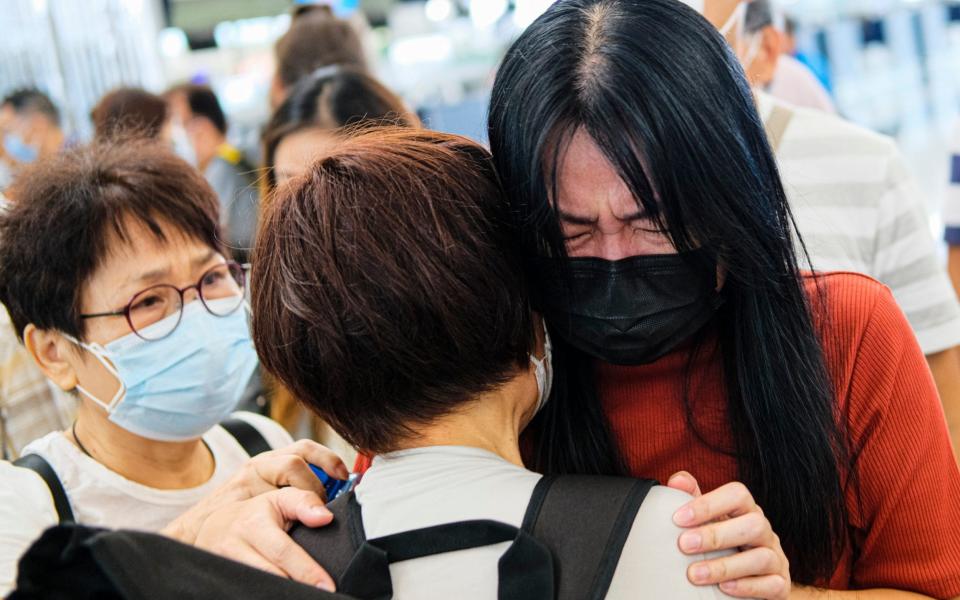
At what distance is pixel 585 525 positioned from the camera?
1091mm

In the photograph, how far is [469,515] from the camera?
1.14m

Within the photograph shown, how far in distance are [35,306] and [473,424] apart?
115 centimetres

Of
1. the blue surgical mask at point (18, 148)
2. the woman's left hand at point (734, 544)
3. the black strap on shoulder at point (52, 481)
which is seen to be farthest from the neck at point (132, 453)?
the blue surgical mask at point (18, 148)

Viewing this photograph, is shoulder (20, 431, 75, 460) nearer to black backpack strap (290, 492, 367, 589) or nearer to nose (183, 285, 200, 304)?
nose (183, 285, 200, 304)

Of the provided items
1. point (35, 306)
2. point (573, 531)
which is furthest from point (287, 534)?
point (35, 306)

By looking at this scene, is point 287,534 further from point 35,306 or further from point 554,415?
point 35,306

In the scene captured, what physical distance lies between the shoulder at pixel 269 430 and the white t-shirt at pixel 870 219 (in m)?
1.25

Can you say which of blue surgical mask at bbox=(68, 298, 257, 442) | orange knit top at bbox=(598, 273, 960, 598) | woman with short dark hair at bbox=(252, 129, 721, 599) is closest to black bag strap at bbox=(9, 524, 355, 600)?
woman with short dark hair at bbox=(252, 129, 721, 599)

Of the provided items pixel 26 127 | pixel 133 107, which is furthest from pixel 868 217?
pixel 26 127

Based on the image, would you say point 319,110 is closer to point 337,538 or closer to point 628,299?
point 628,299

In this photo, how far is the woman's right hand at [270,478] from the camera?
5.17ft

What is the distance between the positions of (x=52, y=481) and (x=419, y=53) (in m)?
8.70

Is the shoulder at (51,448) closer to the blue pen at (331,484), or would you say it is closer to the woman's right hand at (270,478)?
the woman's right hand at (270,478)

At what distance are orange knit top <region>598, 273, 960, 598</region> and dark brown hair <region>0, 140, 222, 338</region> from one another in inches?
43.7
